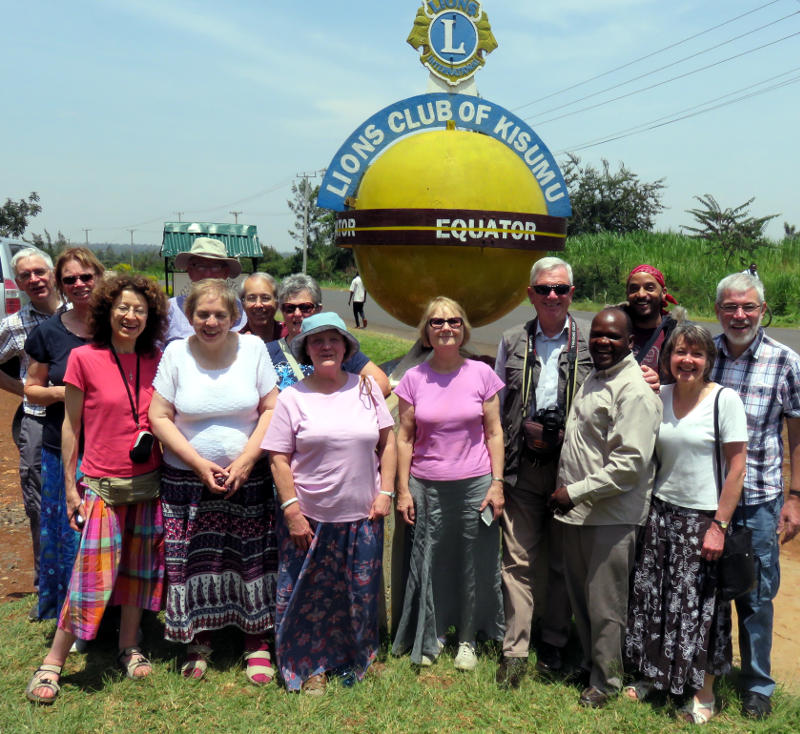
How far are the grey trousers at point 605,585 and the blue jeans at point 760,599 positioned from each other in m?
0.54

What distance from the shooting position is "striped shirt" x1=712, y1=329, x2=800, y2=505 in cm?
330

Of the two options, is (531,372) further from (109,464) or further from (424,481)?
(109,464)

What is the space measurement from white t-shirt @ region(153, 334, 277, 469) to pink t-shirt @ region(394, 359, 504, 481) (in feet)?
2.50

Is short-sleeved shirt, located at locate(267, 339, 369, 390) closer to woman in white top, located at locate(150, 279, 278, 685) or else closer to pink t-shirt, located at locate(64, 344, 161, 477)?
woman in white top, located at locate(150, 279, 278, 685)

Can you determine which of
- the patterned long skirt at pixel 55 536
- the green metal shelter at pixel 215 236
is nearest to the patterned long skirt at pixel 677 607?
the patterned long skirt at pixel 55 536

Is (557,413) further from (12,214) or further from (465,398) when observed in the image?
(12,214)

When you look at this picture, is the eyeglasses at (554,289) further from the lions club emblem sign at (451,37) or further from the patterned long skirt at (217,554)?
the lions club emblem sign at (451,37)

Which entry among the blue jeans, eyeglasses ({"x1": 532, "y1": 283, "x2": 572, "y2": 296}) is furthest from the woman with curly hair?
the blue jeans

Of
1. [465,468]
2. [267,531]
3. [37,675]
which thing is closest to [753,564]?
[465,468]

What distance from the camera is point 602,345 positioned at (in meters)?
3.28

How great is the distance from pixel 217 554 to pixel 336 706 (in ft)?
2.96

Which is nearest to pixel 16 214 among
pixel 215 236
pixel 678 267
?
pixel 215 236

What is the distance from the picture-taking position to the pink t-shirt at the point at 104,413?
3395mm

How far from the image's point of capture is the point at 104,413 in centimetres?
340
